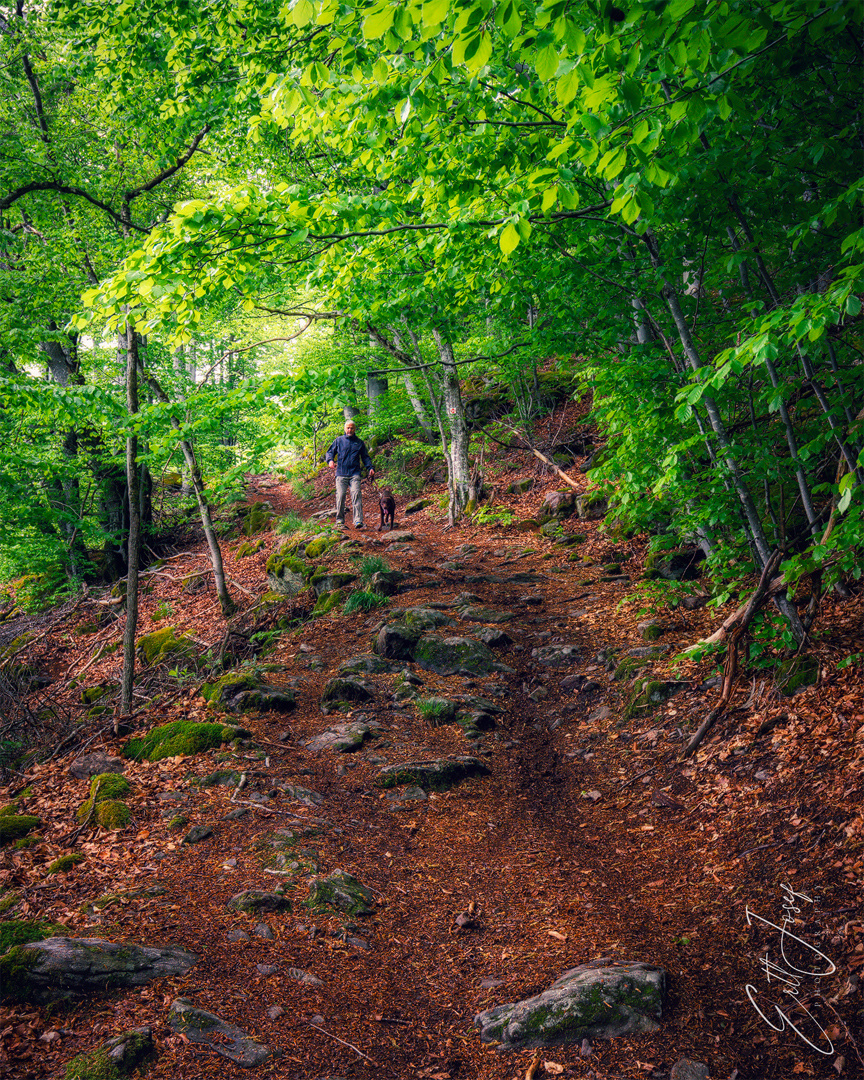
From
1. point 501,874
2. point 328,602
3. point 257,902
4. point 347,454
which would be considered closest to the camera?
point 257,902

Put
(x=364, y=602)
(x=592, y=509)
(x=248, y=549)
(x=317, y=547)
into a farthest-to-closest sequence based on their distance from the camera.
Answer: (x=248, y=549)
(x=592, y=509)
(x=317, y=547)
(x=364, y=602)

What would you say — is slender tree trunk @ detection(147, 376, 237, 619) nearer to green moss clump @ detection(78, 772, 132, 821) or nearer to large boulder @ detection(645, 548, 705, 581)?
green moss clump @ detection(78, 772, 132, 821)

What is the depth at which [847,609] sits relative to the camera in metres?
5.27

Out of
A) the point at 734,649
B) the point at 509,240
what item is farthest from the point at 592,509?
the point at 509,240

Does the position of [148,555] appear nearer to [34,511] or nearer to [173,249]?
[34,511]

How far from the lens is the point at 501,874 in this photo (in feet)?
14.3

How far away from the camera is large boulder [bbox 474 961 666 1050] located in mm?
2824

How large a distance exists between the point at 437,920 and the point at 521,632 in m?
4.95

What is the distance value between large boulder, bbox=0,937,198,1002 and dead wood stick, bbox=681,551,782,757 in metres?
4.29

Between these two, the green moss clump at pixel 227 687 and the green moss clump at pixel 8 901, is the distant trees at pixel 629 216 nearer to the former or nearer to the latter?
the green moss clump at pixel 227 687

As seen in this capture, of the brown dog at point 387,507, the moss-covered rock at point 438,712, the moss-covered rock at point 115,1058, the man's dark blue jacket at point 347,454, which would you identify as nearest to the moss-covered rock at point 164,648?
the moss-covered rock at point 438,712

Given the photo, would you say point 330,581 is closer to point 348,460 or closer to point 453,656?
point 453,656

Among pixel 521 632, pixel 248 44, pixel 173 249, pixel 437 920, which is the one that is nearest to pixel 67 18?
pixel 248 44

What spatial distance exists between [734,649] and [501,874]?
9.44 feet
